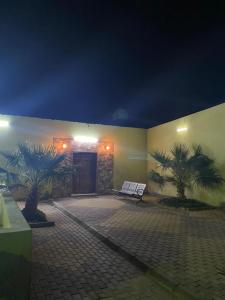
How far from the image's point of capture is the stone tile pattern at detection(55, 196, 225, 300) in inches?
124

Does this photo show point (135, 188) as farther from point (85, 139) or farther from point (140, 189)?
point (85, 139)

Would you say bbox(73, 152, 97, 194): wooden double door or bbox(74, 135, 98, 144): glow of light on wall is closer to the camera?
bbox(74, 135, 98, 144): glow of light on wall

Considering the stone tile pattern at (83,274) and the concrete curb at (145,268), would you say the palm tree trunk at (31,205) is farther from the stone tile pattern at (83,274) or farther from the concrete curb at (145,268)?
the concrete curb at (145,268)

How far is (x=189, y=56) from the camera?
17.2 ft

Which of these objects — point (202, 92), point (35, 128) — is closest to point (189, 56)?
point (202, 92)

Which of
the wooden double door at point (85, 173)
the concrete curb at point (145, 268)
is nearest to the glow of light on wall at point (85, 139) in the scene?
the wooden double door at point (85, 173)

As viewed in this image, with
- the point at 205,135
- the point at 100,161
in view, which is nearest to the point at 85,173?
the point at 100,161

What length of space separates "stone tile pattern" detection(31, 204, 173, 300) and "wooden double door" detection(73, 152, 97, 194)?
6.83 m

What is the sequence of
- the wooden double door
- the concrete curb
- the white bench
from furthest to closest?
the wooden double door, the white bench, the concrete curb

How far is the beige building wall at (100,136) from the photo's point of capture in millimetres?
10453

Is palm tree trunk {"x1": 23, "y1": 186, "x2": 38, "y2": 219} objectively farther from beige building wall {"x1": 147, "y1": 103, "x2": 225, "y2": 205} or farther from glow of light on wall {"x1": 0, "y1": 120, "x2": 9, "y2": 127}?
beige building wall {"x1": 147, "y1": 103, "x2": 225, "y2": 205}

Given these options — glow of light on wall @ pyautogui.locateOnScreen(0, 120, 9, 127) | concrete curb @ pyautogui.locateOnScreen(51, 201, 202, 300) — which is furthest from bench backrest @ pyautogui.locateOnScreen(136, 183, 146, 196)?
glow of light on wall @ pyautogui.locateOnScreen(0, 120, 9, 127)

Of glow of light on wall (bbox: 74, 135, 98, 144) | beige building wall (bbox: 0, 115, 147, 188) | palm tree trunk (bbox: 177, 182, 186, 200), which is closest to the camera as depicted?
palm tree trunk (bbox: 177, 182, 186, 200)

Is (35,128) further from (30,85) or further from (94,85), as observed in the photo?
(94,85)
